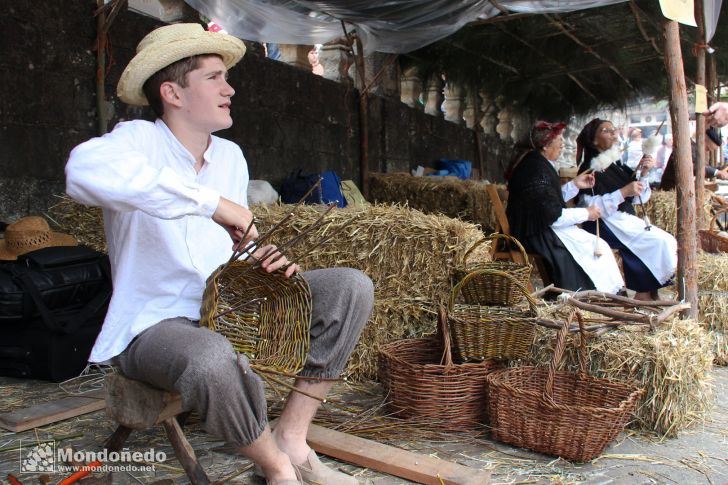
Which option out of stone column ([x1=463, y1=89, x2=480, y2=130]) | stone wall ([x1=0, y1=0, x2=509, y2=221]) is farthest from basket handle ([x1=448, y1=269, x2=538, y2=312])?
stone column ([x1=463, y1=89, x2=480, y2=130])

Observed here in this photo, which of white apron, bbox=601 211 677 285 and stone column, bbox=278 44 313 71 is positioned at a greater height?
stone column, bbox=278 44 313 71

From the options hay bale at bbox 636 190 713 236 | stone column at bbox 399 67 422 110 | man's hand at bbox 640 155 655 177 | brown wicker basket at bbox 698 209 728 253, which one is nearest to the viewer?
man's hand at bbox 640 155 655 177

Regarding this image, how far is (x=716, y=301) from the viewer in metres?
4.25

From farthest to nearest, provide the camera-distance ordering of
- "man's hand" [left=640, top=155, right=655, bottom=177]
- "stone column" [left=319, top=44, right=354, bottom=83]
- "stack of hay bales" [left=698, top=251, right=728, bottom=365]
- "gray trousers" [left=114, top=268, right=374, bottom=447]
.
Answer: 1. "stone column" [left=319, top=44, right=354, bottom=83]
2. "man's hand" [left=640, top=155, right=655, bottom=177]
3. "stack of hay bales" [left=698, top=251, right=728, bottom=365]
4. "gray trousers" [left=114, top=268, right=374, bottom=447]

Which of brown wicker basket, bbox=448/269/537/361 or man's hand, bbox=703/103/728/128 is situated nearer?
brown wicker basket, bbox=448/269/537/361

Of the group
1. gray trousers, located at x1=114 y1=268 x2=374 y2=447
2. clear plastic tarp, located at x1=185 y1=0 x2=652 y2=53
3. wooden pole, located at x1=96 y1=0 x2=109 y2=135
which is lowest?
gray trousers, located at x1=114 y1=268 x2=374 y2=447

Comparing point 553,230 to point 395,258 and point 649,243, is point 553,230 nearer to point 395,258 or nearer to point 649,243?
point 649,243

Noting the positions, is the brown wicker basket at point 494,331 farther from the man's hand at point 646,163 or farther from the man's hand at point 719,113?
the man's hand at point 719,113

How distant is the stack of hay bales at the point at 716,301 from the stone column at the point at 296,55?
15.6 ft

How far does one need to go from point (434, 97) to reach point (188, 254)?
10030 millimetres

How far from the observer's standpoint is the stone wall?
4.13 meters

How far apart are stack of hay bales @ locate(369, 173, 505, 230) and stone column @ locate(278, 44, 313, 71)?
66.5 inches

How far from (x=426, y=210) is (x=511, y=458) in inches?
203

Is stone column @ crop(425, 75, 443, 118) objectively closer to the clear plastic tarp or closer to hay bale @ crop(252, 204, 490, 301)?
the clear plastic tarp
